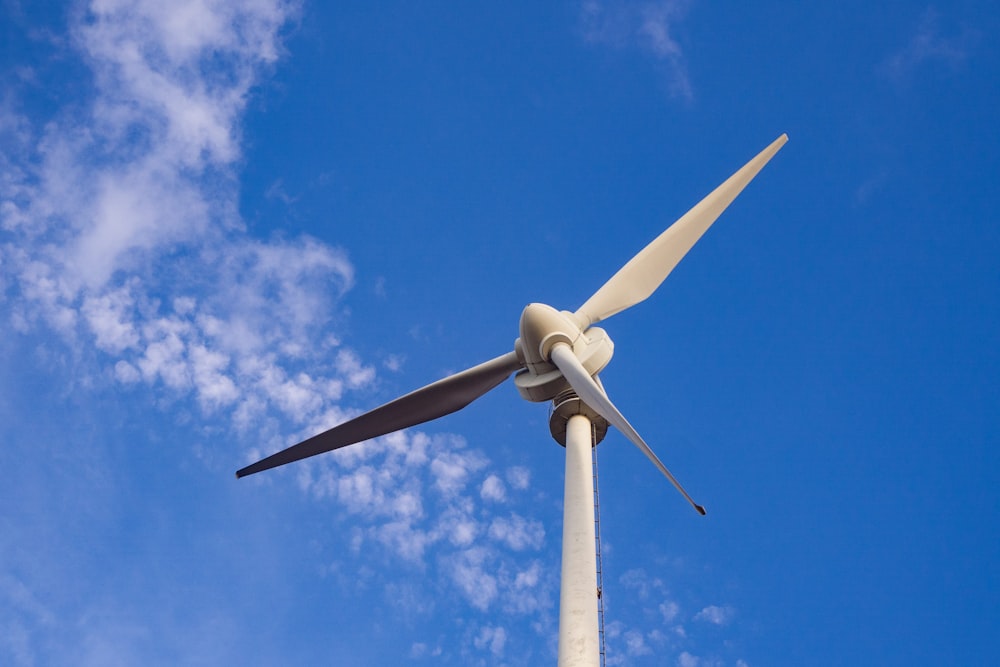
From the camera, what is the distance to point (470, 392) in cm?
2453

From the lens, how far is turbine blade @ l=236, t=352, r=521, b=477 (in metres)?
24.1

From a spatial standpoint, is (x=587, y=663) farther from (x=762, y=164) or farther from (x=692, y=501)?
(x=762, y=164)

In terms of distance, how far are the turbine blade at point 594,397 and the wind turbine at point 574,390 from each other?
2 cm

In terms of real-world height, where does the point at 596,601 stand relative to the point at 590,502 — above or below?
below

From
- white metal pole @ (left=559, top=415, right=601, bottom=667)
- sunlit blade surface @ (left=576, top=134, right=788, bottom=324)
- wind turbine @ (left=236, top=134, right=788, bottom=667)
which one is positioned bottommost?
white metal pole @ (left=559, top=415, right=601, bottom=667)

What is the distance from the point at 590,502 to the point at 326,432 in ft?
24.2

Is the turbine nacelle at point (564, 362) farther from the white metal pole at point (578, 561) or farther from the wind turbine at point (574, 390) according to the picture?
the white metal pole at point (578, 561)

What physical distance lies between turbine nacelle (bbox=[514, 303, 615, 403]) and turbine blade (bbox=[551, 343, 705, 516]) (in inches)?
11.7

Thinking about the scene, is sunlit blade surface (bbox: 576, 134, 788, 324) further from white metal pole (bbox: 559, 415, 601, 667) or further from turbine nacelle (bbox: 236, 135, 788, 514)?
white metal pole (bbox: 559, 415, 601, 667)

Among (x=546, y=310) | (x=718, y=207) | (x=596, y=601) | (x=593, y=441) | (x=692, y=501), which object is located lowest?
(x=596, y=601)

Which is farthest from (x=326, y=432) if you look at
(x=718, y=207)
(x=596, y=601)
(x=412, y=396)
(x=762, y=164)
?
(x=762, y=164)

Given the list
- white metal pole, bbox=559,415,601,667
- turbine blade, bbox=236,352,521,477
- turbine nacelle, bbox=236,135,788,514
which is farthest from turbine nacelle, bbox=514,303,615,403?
white metal pole, bbox=559,415,601,667

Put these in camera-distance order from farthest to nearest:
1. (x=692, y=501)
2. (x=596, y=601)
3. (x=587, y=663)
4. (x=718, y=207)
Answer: (x=718, y=207), (x=692, y=501), (x=596, y=601), (x=587, y=663)

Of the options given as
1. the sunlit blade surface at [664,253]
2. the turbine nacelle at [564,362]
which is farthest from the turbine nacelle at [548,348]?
the sunlit blade surface at [664,253]
